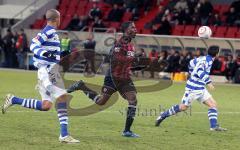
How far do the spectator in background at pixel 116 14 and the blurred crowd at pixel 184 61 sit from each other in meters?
4.27

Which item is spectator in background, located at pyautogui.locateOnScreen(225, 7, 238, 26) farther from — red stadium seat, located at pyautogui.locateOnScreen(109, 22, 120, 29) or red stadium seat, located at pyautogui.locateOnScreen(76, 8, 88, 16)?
red stadium seat, located at pyautogui.locateOnScreen(76, 8, 88, 16)

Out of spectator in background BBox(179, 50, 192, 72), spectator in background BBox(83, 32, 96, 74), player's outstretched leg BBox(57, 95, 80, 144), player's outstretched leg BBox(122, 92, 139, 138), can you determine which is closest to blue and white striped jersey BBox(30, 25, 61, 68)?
player's outstretched leg BBox(57, 95, 80, 144)

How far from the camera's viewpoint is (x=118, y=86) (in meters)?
13.2

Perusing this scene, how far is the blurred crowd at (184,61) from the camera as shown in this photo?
1203 inches

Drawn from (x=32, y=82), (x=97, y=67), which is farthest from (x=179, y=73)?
(x=32, y=82)

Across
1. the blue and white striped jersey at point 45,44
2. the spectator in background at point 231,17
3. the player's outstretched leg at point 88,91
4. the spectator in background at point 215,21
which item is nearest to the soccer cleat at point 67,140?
the blue and white striped jersey at point 45,44

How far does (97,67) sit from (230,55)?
21.9 ft

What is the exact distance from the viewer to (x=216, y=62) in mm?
30859

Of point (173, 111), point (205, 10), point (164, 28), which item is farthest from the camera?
point (164, 28)

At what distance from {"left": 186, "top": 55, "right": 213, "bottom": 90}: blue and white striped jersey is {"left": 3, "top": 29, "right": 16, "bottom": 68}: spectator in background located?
78.2 feet

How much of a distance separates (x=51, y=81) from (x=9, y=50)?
26.2m

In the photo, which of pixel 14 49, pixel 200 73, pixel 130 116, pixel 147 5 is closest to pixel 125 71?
pixel 130 116

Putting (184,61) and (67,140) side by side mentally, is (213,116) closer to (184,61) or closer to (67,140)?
(67,140)

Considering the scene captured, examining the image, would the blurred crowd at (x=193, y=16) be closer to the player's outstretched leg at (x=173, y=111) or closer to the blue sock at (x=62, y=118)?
the player's outstretched leg at (x=173, y=111)
